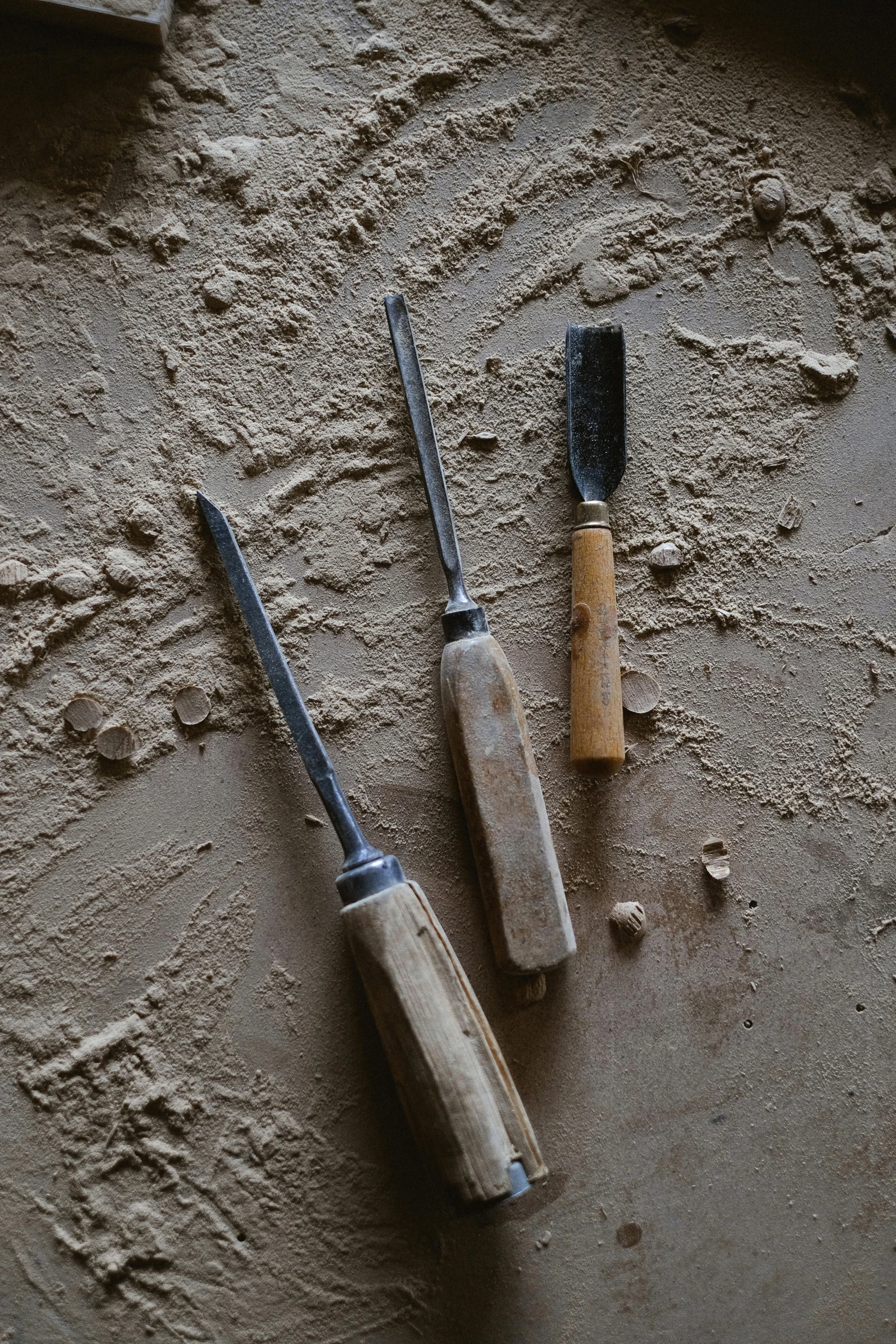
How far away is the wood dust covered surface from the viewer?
88 centimetres

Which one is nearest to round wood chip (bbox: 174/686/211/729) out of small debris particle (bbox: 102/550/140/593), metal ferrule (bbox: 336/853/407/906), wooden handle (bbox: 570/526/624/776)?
small debris particle (bbox: 102/550/140/593)

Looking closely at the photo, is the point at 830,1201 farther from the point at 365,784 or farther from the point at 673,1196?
the point at 365,784

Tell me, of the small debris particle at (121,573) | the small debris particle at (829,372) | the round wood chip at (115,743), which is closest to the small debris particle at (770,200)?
the small debris particle at (829,372)

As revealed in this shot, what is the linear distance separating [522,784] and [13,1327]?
0.71 metres

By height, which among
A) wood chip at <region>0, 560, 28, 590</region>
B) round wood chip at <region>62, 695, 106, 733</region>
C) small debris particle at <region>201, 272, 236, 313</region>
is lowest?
round wood chip at <region>62, 695, 106, 733</region>

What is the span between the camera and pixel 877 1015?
96cm

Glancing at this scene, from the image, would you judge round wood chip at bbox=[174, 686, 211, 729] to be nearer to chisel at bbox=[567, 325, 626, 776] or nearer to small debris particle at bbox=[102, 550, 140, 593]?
small debris particle at bbox=[102, 550, 140, 593]

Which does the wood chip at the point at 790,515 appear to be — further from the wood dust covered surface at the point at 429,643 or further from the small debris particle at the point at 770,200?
the small debris particle at the point at 770,200

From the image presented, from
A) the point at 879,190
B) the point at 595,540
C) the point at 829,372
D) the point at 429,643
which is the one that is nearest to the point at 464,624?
the point at 429,643

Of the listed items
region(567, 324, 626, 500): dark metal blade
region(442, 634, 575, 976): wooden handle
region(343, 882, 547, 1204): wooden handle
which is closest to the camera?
region(343, 882, 547, 1204): wooden handle

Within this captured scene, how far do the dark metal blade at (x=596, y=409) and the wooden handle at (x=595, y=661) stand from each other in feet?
0.22

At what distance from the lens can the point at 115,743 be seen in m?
0.92

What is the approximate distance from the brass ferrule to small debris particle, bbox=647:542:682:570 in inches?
2.8

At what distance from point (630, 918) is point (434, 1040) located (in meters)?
0.26
